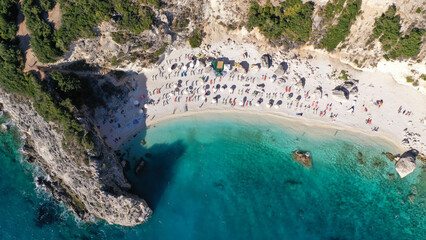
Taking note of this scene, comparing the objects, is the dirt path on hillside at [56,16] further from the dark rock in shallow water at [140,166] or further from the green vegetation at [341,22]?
the green vegetation at [341,22]

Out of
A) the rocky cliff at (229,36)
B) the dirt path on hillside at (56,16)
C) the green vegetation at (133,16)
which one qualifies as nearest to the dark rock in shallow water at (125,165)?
the rocky cliff at (229,36)

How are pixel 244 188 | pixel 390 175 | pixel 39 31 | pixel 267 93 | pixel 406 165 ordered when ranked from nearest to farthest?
pixel 39 31 < pixel 406 165 < pixel 390 175 < pixel 244 188 < pixel 267 93

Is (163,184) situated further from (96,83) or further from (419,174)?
(419,174)

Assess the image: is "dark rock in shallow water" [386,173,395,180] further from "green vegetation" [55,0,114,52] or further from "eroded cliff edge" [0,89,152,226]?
"green vegetation" [55,0,114,52]

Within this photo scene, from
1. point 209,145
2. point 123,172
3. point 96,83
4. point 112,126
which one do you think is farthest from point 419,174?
point 96,83

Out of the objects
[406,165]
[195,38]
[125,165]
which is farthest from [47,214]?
[406,165]

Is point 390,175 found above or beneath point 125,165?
above

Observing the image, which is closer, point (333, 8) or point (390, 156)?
point (333, 8)

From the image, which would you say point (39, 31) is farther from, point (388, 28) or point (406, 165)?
point (406, 165)
